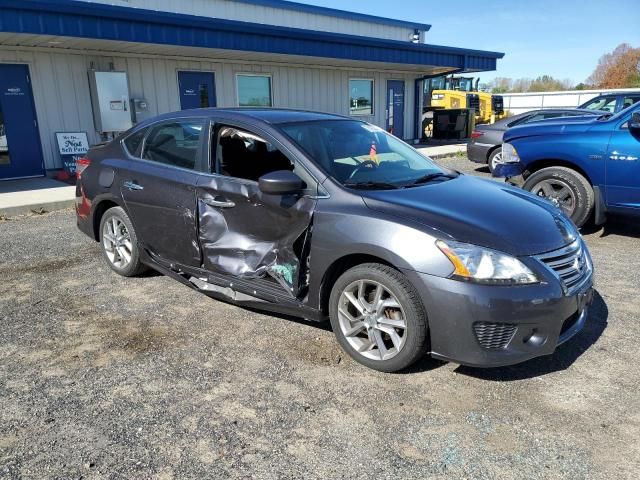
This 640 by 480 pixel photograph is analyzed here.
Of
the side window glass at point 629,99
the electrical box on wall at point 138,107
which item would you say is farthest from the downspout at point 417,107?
the electrical box on wall at point 138,107

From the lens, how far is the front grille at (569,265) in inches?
118

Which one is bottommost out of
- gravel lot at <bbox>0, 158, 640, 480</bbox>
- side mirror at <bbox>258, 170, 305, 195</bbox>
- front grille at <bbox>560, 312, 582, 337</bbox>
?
gravel lot at <bbox>0, 158, 640, 480</bbox>

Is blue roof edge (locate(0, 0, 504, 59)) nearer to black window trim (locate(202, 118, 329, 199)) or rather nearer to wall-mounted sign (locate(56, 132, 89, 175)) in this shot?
wall-mounted sign (locate(56, 132, 89, 175))

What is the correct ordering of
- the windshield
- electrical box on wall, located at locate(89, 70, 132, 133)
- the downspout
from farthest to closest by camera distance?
the downspout
electrical box on wall, located at locate(89, 70, 132, 133)
the windshield

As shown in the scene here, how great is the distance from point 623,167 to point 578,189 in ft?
1.79

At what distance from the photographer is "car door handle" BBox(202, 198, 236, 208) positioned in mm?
3768

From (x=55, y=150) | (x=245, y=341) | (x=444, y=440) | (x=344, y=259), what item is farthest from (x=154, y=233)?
(x=55, y=150)

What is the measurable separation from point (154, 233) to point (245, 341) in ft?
4.60

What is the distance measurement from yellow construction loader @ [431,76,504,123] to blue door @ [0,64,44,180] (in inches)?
791

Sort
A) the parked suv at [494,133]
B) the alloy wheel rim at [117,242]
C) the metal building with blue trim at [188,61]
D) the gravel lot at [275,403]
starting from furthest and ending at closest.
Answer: the parked suv at [494,133] → the metal building with blue trim at [188,61] → the alloy wheel rim at [117,242] → the gravel lot at [275,403]

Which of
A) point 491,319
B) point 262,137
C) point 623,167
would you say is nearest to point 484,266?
point 491,319

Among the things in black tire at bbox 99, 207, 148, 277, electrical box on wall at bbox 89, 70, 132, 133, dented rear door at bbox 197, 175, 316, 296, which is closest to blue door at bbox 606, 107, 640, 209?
dented rear door at bbox 197, 175, 316, 296

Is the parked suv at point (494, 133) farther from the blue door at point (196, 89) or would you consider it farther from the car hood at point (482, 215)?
the car hood at point (482, 215)

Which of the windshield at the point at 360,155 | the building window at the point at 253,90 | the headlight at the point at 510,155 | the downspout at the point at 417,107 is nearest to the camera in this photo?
the windshield at the point at 360,155
